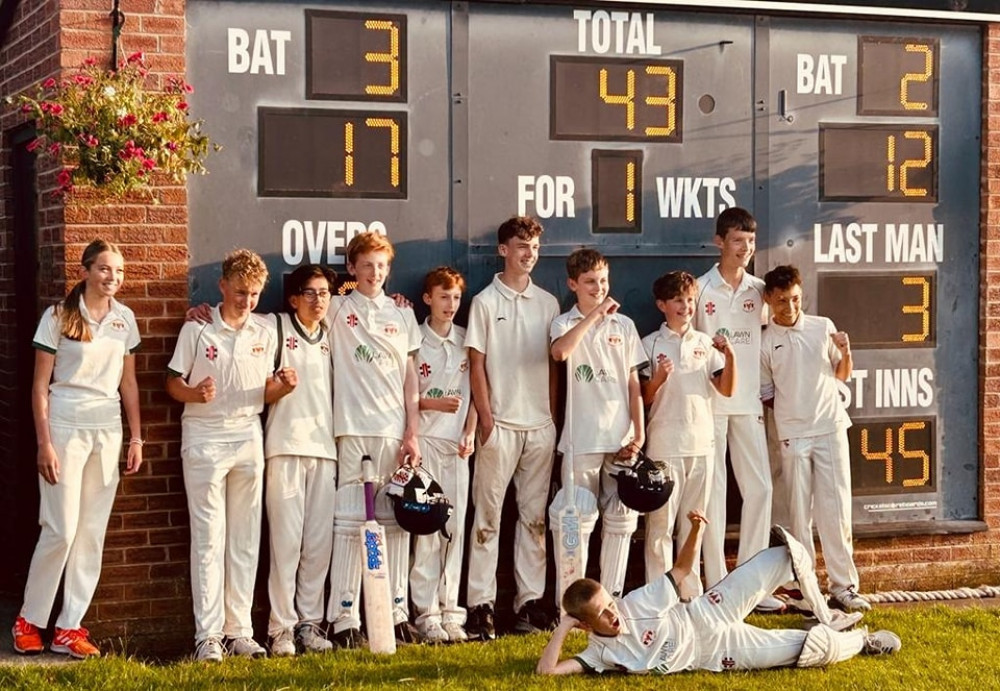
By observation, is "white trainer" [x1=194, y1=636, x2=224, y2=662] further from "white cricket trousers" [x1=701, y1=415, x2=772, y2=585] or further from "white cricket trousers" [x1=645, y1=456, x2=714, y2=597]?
"white cricket trousers" [x1=701, y1=415, x2=772, y2=585]

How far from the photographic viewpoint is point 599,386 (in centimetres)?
815

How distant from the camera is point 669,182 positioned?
8727 mm

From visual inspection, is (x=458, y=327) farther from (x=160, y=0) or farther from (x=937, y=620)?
(x=937, y=620)

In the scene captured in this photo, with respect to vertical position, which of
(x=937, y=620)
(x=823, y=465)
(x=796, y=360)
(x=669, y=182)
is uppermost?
(x=669, y=182)

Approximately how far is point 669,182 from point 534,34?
117 centimetres

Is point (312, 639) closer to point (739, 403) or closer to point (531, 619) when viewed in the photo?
point (531, 619)

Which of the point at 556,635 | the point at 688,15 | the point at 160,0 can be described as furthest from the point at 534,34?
the point at 556,635

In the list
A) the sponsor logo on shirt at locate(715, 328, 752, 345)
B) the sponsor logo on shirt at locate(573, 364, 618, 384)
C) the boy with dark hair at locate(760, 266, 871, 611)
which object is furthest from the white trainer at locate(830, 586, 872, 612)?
the sponsor logo on shirt at locate(573, 364, 618, 384)

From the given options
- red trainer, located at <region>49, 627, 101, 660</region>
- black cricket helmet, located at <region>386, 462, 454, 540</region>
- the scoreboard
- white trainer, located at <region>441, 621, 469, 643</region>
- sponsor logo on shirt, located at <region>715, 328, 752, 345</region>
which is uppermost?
the scoreboard

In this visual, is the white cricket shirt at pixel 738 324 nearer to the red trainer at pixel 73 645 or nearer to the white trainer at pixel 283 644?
the white trainer at pixel 283 644

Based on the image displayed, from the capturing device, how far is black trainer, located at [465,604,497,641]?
802 centimetres

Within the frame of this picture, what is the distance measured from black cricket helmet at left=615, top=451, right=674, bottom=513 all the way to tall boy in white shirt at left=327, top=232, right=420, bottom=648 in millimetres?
1114

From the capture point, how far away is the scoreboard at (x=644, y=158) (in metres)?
8.03

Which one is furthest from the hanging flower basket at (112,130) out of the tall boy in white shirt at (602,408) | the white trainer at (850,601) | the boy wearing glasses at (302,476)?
the white trainer at (850,601)
